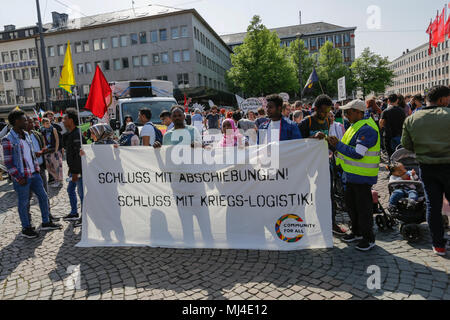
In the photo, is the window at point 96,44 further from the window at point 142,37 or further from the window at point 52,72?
the window at point 52,72

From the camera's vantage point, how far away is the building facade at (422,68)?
90.4 m

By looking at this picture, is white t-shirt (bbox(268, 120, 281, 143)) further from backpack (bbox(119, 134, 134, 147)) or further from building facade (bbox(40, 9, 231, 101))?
building facade (bbox(40, 9, 231, 101))

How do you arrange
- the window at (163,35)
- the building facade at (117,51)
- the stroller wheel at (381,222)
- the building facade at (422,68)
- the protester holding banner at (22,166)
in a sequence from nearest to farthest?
1. the stroller wheel at (381,222)
2. the protester holding banner at (22,166)
3. the building facade at (117,51)
4. the window at (163,35)
5. the building facade at (422,68)

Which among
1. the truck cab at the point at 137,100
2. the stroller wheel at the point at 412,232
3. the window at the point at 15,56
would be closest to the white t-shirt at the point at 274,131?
the stroller wheel at the point at 412,232

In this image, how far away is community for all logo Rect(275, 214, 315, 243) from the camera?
4238 mm

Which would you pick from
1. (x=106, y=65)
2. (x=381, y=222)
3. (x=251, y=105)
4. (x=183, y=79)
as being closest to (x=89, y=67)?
(x=106, y=65)

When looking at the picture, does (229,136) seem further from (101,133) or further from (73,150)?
(73,150)

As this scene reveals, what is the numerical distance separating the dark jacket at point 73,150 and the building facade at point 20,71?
5598 centimetres

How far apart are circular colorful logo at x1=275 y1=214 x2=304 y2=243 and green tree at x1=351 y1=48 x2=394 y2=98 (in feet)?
193

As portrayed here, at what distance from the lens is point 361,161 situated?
4.00 m

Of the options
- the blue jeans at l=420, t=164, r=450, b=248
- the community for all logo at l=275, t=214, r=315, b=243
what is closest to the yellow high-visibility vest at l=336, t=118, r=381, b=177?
the blue jeans at l=420, t=164, r=450, b=248

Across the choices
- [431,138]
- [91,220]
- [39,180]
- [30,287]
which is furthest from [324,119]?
[39,180]
